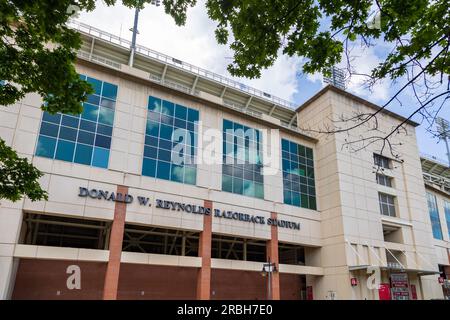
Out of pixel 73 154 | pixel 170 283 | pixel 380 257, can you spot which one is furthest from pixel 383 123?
pixel 73 154

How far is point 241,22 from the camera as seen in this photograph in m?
7.75

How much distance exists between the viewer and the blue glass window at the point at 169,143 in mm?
28078

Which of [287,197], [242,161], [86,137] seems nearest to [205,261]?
[242,161]

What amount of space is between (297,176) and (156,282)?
17521mm

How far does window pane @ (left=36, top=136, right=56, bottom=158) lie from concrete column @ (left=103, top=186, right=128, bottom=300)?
5.31 metres

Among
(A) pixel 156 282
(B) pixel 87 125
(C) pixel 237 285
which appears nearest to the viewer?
(B) pixel 87 125

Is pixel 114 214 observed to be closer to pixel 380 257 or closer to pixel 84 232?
pixel 84 232

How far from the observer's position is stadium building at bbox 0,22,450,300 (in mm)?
24188

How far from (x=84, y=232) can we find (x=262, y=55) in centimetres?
3042

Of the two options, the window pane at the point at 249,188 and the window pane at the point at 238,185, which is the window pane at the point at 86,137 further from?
the window pane at the point at 249,188

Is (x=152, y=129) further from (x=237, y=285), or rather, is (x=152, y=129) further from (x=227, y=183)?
(x=237, y=285)

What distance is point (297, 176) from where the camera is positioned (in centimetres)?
3600

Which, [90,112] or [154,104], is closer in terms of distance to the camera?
[90,112]

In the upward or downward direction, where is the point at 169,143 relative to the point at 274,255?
upward
